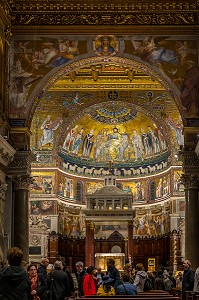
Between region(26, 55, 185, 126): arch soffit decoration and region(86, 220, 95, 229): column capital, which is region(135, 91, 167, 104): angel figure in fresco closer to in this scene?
region(86, 220, 95, 229): column capital

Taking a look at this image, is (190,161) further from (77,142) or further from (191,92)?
(77,142)

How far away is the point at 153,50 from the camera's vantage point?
84.5 feet

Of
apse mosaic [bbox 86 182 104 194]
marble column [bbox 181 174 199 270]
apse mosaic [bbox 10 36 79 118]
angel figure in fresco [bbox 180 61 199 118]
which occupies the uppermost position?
apse mosaic [bbox 10 36 79 118]

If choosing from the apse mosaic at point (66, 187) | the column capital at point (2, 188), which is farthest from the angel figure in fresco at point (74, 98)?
the column capital at point (2, 188)

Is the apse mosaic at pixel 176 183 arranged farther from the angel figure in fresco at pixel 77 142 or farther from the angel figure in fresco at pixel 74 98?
the angel figure in fresco at pixel 74 98

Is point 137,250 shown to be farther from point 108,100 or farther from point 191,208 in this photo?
point 191,208

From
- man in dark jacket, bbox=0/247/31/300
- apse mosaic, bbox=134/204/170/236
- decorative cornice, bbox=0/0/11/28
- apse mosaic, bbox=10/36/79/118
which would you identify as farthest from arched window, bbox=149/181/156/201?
man in dark jacket, bbox=0/247/31/300

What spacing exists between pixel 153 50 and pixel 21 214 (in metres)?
8.03

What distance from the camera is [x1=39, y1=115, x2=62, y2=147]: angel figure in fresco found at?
35.8 meters

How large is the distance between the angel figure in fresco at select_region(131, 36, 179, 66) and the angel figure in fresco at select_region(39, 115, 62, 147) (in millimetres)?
10826

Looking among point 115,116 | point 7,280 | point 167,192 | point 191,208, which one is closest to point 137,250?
point 167,192

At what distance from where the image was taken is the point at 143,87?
34875 millimetres

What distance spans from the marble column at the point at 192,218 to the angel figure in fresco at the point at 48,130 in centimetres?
1257

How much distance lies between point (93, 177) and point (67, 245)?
4602 millimetres
